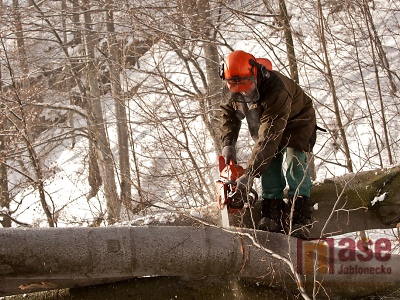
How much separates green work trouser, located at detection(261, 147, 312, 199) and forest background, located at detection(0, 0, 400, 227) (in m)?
0.50

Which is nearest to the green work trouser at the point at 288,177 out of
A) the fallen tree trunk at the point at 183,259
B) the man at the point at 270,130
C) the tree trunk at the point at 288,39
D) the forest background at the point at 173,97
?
the man at the point at 270,130

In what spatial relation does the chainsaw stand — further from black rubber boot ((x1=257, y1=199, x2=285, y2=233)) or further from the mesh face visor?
the mesh face visor

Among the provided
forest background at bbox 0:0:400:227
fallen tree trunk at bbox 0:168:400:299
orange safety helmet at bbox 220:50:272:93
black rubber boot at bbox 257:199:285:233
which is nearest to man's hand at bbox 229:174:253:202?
fallen tree trunk at bbox 0:168:400:299

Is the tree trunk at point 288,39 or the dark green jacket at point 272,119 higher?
the tree trunk at point 288,39

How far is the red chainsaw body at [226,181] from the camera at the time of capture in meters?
3.54

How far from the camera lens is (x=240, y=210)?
366 centimetres

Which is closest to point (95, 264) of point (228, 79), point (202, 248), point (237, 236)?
point (202, 248)

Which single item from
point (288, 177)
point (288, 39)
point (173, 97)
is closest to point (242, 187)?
point (288, 177)

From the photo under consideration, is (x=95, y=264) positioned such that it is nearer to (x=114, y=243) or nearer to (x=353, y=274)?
(x=114, y=243)

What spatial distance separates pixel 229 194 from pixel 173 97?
603cm

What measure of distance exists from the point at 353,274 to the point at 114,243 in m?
1.81

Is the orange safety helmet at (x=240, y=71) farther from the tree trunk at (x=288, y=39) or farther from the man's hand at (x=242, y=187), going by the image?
the tree trunk at (x=288, y=39)

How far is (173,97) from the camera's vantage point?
9320 mm

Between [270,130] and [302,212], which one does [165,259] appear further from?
[302,212]
